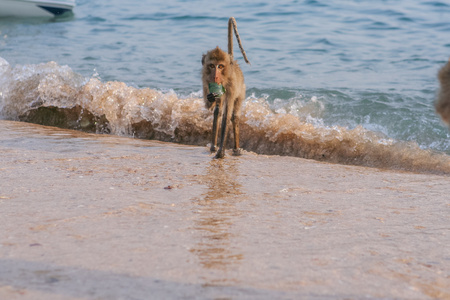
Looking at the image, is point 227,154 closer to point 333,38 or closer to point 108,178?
point 108,178

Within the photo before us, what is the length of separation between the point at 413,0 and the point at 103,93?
10.8m

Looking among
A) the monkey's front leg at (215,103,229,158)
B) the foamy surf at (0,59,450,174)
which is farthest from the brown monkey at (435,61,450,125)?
the foamy surf at (0,59,450,174)

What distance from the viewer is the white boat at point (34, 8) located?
668 inches

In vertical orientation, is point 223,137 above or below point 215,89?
below

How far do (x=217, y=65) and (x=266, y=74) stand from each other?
4909 mm

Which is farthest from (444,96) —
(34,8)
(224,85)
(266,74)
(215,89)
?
(34,8)

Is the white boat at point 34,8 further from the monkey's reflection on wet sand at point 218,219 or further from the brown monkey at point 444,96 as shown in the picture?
the brown monkey at point 444,96

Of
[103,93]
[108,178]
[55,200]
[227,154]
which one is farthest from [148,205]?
[103,93]

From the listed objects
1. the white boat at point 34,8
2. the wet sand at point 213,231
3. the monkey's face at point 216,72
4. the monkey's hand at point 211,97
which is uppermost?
the white boat at point 34,8

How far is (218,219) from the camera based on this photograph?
3.47 meters

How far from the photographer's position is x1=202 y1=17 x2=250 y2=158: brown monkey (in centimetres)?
538

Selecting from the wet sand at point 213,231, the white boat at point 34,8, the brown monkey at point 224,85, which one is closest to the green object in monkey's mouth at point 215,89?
the brown monkey at point 224,85

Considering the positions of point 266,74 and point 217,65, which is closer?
point 217,65

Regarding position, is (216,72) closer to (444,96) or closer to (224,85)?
(224,85)
